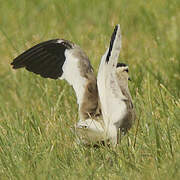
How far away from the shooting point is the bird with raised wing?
435cm

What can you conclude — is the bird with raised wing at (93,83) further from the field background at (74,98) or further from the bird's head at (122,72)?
the field background at (74,98)

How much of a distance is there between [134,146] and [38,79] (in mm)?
1940

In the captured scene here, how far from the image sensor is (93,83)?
185 inches

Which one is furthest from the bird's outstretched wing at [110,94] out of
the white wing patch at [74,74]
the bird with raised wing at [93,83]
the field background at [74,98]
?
the white wing patch at [74,74]

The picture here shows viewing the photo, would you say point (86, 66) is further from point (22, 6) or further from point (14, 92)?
point (22, 6)

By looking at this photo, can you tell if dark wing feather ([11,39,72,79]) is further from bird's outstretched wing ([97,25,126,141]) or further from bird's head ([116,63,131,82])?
bird's outstretched wing ([97,25,126,141])

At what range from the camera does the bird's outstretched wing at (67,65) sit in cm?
468

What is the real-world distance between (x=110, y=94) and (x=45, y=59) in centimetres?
98

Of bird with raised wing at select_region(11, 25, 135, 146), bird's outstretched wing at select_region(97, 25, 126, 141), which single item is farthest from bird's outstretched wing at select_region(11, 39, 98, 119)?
bird's outstretched wing at select_region(97, 25, 126, 141)

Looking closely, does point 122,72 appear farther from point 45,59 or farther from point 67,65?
point 45,59

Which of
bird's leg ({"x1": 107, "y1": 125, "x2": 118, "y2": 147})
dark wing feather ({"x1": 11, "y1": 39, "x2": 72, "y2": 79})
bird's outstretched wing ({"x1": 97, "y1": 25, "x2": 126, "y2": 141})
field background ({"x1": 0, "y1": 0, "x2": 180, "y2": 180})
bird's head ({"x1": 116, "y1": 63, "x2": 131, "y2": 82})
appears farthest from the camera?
dark wing feather ({"x1": 11, "y1": 39, "x2": 72, "y2": 79})

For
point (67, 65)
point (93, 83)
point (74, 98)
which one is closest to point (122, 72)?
point (93, 83)

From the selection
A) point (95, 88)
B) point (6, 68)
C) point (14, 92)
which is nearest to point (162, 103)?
point (95, 88)

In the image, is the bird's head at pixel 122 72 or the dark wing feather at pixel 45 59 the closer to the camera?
the bird's head at pixel 122 72
